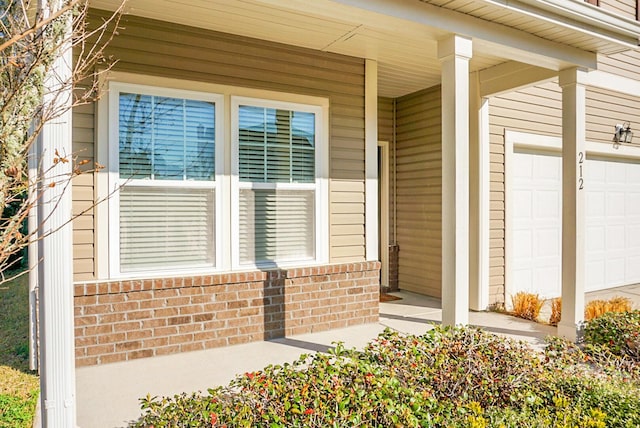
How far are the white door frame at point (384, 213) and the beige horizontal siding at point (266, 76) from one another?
77.8 inches

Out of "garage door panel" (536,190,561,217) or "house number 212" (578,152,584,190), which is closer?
"house number 212" (578,152,584,190)

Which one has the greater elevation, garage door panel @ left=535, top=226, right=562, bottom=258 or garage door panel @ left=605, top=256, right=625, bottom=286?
garage door panel @ left=535, top=226, right=562, bottom=258

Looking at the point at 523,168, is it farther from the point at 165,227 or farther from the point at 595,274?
the point at 165,227

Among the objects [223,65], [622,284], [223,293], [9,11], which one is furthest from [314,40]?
[622,284]

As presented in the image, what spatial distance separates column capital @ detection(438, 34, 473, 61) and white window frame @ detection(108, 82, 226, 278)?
2.12m

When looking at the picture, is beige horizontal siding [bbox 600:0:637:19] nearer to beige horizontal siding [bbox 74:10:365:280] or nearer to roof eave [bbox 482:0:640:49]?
roof eave [bbox 482:0:640:49]

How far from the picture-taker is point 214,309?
14.0 feet

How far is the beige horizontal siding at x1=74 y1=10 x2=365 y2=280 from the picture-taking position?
3.87 meters

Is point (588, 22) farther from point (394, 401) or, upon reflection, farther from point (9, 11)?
point (9, 11)

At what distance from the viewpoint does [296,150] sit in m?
4.82

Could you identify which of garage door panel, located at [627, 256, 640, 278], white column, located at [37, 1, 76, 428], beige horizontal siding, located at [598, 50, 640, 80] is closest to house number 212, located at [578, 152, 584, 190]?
beige horizontal siding, located at [598, 50, 640, 80]

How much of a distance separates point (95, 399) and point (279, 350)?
1626 mm

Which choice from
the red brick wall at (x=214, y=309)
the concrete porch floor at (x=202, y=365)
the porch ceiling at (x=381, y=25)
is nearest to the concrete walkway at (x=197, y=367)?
the concrete porch floor at (x=202, y=365)

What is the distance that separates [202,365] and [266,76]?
287 centimetres
